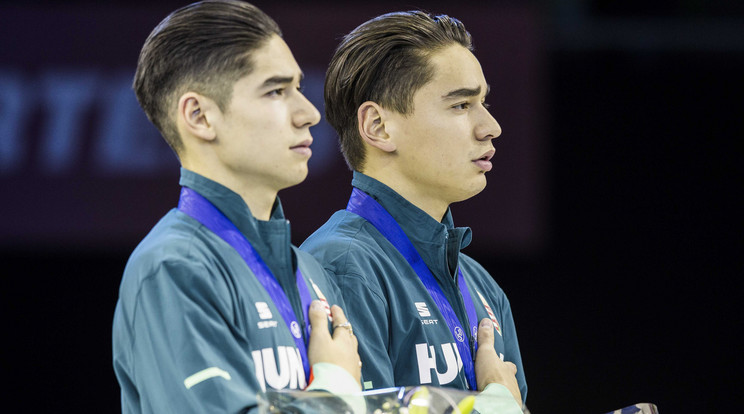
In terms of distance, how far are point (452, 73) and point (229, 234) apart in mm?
842

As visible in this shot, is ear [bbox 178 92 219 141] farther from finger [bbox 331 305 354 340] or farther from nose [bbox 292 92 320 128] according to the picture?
finger [bbox 331 305 354 340]

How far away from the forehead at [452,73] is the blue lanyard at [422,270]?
0.31 m

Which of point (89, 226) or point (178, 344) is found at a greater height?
point (89, 226)

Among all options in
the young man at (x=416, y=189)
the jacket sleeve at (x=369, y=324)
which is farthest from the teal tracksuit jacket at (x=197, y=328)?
the young man at (x=416, y=189)

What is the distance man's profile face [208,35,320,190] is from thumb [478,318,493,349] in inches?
27.0

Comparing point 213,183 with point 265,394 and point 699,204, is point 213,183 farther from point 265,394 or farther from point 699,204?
point 699,204

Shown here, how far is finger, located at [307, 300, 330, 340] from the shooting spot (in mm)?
1945

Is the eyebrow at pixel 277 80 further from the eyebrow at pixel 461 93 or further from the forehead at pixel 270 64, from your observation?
the eyebrow at pixel 461 93

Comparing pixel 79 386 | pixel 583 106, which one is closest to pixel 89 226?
pixel 79 386

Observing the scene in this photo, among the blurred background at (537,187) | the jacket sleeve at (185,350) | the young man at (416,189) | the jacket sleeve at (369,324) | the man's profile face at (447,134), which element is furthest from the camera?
the blurred background at (537,187)

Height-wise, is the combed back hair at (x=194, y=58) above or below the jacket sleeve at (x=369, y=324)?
above

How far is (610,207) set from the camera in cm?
486

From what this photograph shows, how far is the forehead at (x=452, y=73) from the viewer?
2498 millimetres

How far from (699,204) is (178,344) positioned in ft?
12.3
